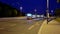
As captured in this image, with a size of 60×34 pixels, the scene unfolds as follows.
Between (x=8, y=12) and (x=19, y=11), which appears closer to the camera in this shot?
(x=8, y=12)

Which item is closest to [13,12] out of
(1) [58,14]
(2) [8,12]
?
(2) [8,12]

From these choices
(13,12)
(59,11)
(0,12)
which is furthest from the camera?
(13,12)

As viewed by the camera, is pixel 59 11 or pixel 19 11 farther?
pixel 19 11

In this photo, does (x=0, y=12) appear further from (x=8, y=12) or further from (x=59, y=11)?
(x=59, y=11)

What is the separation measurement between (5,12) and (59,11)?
35.1 m

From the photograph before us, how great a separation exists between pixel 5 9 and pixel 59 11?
36421 millimetres

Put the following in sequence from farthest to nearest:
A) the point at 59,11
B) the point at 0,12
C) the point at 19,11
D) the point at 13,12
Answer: the point at 19,11 → the point at 13,12 → the point at 0,12 → the point at 59,11

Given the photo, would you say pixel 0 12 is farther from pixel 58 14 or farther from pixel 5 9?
pixel 58 14

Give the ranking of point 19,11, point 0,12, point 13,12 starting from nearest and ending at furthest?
point 0,12, point 13,12, point 19,11

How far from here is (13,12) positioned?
108 m

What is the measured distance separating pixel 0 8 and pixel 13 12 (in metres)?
12.8

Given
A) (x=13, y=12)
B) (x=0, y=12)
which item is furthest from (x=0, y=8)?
(x=13, y=12)

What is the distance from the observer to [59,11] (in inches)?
2820

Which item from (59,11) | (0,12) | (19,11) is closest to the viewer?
(59,11)
